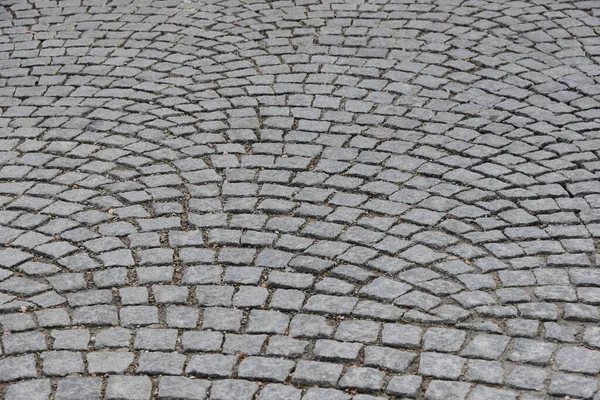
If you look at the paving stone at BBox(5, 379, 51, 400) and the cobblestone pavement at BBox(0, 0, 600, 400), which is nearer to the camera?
the paving stone at BBox(5, 379, 51, 400)

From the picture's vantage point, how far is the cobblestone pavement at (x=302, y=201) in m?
4.62

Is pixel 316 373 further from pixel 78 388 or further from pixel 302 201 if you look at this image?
pixel 302 201

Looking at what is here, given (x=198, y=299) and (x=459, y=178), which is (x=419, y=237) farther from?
(x=198, y=299)

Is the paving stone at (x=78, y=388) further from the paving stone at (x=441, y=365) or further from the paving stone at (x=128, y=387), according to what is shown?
the paving stone at (x=441, y=365)

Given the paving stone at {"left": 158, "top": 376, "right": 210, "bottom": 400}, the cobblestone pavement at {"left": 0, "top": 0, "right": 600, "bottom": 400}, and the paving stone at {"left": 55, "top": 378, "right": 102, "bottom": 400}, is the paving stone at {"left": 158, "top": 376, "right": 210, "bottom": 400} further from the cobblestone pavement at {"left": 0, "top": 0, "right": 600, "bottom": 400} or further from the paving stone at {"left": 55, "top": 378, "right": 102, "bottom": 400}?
the paving stone at {"left": 55, "top": 378, "right": 102, "bottom": 400}

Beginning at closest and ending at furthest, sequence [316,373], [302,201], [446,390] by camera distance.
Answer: [446,390]
[316,373]
[302,201]

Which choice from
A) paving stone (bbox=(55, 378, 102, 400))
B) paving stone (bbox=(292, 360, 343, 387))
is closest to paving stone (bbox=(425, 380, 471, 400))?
paving stone (bbox=(292, 360, 343, 387))

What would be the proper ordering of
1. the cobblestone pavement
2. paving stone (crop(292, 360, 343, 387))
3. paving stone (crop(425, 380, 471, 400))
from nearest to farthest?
paving stone (crop(425, 380, 471, 400)) → paving stone (crop(292, 360, 343, 387)) → the cobblestone pavement

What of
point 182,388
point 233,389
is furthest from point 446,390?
point 182,388

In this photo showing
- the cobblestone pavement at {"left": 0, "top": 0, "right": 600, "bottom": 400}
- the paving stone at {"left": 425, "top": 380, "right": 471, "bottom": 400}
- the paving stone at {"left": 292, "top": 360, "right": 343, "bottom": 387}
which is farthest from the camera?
the cobblestone pavement at {"left": 0, "top": 0, "right": 600, "bottom": 400}

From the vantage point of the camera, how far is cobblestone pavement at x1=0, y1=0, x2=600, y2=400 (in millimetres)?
4617

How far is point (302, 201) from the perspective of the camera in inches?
233

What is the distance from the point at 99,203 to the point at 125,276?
854 mm

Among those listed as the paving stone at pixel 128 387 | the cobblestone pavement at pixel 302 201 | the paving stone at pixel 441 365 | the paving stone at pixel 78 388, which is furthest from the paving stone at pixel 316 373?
the paving stone at pixel 78 388
